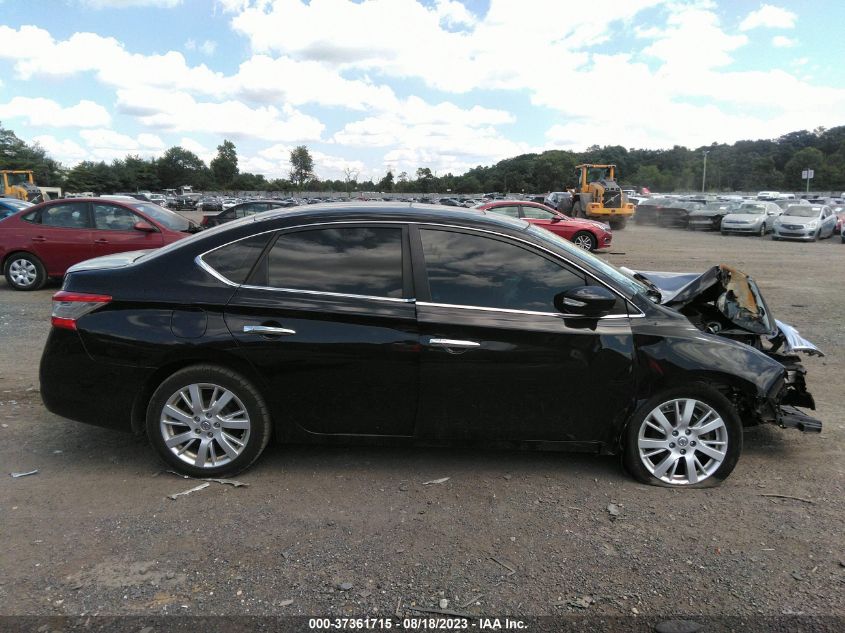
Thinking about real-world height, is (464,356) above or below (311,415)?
above

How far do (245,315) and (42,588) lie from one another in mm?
1666

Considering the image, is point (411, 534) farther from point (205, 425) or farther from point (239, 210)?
point (239, 210)

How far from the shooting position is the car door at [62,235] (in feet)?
34.0

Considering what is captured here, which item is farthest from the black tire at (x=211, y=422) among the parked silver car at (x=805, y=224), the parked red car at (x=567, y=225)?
the parked silver car at (x=805, y=224)

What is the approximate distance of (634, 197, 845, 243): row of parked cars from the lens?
77.3 ft

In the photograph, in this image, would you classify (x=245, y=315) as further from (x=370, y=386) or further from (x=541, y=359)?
(x=541, y=359)

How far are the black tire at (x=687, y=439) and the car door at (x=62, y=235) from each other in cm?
966

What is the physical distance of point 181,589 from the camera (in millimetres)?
2766

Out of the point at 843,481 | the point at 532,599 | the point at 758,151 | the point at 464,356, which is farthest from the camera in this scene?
the point at 758,151

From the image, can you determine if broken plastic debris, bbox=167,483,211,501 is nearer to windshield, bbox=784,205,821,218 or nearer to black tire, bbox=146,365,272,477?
black tire, bbox=146,365,272,477

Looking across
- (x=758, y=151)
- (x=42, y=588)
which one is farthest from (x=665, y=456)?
(x=758, y=151)

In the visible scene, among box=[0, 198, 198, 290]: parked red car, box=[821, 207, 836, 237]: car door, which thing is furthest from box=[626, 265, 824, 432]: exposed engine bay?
box=[821, 207, 836, 237]: car door

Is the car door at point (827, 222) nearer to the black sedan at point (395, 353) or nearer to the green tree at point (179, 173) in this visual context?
the black sedan at point (395, 353)

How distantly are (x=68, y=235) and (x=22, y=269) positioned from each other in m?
1.04
